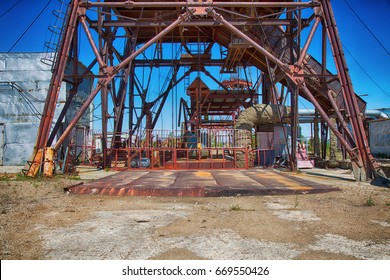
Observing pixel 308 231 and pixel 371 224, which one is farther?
pixel 371 224

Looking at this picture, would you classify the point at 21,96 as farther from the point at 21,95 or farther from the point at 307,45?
the point at 307,45

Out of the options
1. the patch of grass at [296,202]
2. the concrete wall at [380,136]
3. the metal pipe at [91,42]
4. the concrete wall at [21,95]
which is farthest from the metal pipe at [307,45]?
the concrete wall at [380,136]

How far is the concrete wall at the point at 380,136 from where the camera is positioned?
2486 centimetres

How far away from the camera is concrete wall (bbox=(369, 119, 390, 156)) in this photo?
24.9m

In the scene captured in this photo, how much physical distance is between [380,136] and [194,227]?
88.0 ft

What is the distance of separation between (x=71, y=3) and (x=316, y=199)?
1130 cm

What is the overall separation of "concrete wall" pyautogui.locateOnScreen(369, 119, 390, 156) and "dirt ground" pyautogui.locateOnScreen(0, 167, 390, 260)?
21422 millimetres

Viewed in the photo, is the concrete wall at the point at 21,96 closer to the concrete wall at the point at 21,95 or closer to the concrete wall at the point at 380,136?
the concrete wall at the point at 21,95

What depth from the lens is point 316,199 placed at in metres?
6.57

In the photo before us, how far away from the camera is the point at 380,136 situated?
25.8 meters

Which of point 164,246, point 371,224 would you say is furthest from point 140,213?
point 371,224

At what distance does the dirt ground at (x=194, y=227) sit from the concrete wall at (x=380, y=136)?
70.3ft
